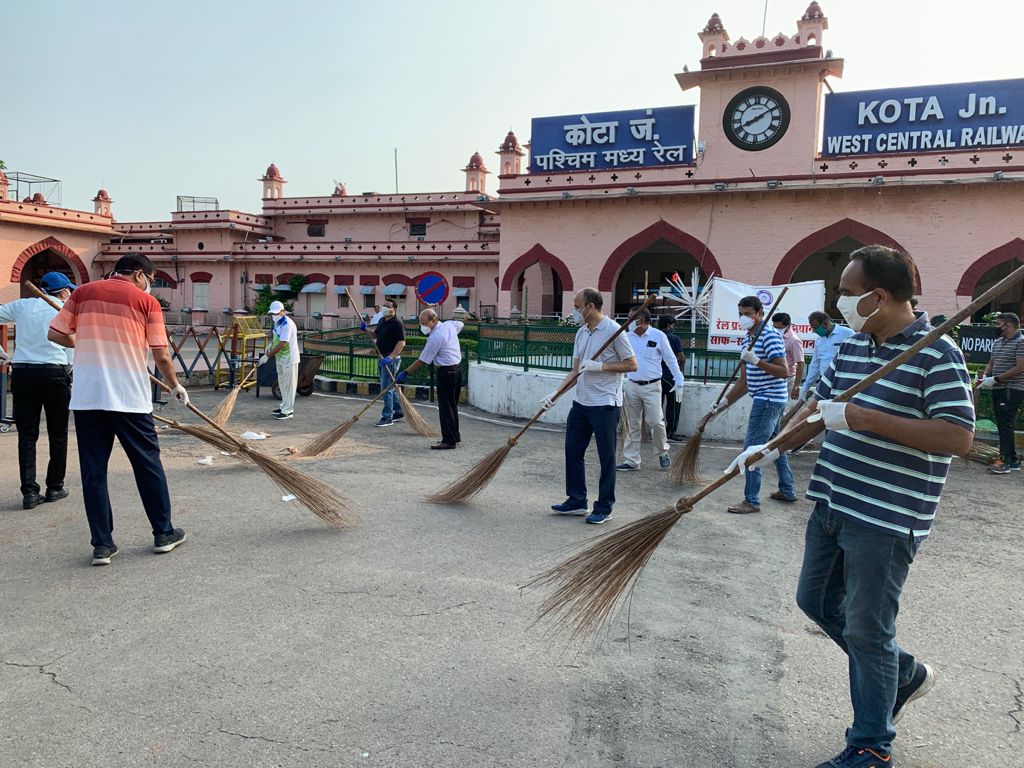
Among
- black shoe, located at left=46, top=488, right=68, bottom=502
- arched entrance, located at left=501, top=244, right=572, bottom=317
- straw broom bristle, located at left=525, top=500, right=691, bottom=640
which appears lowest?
black shoe, located at left=46, top=488, right=68, bottom=502

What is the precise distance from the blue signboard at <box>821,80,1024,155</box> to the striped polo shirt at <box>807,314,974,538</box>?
18.7m

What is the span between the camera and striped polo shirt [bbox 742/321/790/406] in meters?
5.80

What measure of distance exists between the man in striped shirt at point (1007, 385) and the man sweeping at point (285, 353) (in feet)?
27.2

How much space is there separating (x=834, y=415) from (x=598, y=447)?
3.09 meters

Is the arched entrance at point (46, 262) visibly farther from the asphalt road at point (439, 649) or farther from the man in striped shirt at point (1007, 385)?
the man in striped shirt at point (1007, 385)

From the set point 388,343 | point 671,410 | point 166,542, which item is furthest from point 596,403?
point 388,343

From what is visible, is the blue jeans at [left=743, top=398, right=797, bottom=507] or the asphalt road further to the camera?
the blue jeans at [left=743, top=398, right=797, bottom=507]

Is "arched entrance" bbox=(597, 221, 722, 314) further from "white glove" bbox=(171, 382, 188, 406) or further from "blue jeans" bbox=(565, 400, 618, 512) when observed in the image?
"white glove" bbox=(171, 382, 188, 406)

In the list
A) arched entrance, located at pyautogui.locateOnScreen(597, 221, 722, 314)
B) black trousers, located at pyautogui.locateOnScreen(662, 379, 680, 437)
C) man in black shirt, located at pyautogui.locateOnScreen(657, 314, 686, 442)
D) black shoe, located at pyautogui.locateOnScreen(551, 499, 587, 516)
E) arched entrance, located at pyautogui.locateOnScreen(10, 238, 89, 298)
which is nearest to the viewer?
black shoe, located at pyautogui.locateOnScreen(551, 499, 587, 516)

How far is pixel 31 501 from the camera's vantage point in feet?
17.4

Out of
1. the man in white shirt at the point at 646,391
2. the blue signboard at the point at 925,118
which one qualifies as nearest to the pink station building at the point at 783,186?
the blue signboard at the point at 925,118

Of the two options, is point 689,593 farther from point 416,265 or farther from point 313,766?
point 416,265

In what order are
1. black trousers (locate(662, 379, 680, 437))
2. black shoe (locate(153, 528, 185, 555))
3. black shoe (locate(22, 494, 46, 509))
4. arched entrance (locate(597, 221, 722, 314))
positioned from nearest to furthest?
black shoe (locate(153, 528, 185, 555))
black shoe (locate(22, 494, 46, 509))
black trousers (locate(662, 379, 680, 437))
arched entrance (locate(597, 221, 722, 314))

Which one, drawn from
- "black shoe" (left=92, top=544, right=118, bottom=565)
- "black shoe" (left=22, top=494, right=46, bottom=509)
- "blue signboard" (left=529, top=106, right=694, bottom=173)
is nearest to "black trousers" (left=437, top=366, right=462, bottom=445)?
"black shoe" (left=22, top=494, right=46, bottom=509)
